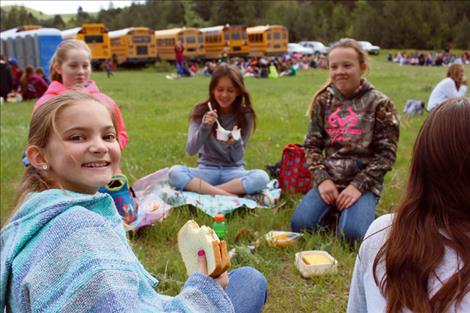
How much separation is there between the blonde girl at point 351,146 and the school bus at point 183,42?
35722 mm

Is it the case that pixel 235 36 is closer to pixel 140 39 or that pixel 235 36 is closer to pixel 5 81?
pixel 140 39

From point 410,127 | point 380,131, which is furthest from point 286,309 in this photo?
point 410,127

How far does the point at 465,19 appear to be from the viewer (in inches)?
1826

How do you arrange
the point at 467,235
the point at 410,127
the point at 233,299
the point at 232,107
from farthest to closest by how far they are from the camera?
the point at 410,127 → the point at 232,107 → the point at 233,299 → the point at 467,235

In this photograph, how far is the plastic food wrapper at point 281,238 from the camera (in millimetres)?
3782

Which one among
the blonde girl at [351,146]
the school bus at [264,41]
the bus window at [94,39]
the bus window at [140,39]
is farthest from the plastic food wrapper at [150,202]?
the school bus at [264,41]

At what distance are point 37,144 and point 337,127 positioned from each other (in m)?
2.90

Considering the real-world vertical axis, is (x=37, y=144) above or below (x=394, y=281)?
above

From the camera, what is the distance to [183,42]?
39.3 metres

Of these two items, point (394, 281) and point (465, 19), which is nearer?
point (394, 281)

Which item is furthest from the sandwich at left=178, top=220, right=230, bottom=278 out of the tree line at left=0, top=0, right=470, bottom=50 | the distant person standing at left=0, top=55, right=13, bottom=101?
A: the tree line at left=0, top=0, right=470, bottom=50

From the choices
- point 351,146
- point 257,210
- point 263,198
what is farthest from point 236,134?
point 351,146

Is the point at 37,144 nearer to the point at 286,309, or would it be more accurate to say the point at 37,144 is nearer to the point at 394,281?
the point at 394,281

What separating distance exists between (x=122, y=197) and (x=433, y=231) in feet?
9.53
